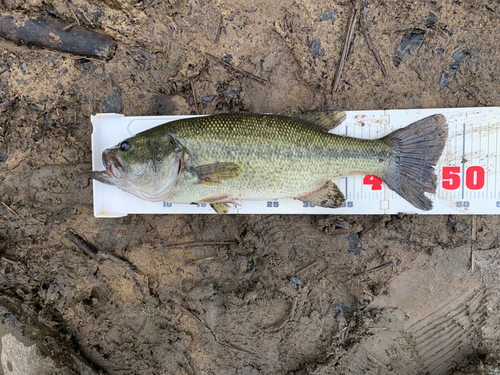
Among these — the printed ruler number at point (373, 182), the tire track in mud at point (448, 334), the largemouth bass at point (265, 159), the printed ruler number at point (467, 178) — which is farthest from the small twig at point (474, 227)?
the printed ruler number at point (373, 182)

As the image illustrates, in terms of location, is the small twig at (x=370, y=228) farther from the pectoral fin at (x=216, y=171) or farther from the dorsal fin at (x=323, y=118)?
the pectoral fin at (x=216, y=171)

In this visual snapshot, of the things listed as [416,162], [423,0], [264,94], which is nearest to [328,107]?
[264,94]

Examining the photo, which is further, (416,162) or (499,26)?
(499,26)

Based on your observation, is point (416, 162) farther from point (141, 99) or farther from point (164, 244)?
point (141, 99)

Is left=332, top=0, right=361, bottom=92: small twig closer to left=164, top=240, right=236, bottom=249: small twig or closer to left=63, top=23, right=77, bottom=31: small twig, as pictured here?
left=164, top=240, right=236, bottom=249: small twig

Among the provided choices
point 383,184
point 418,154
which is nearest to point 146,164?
point 383,184
